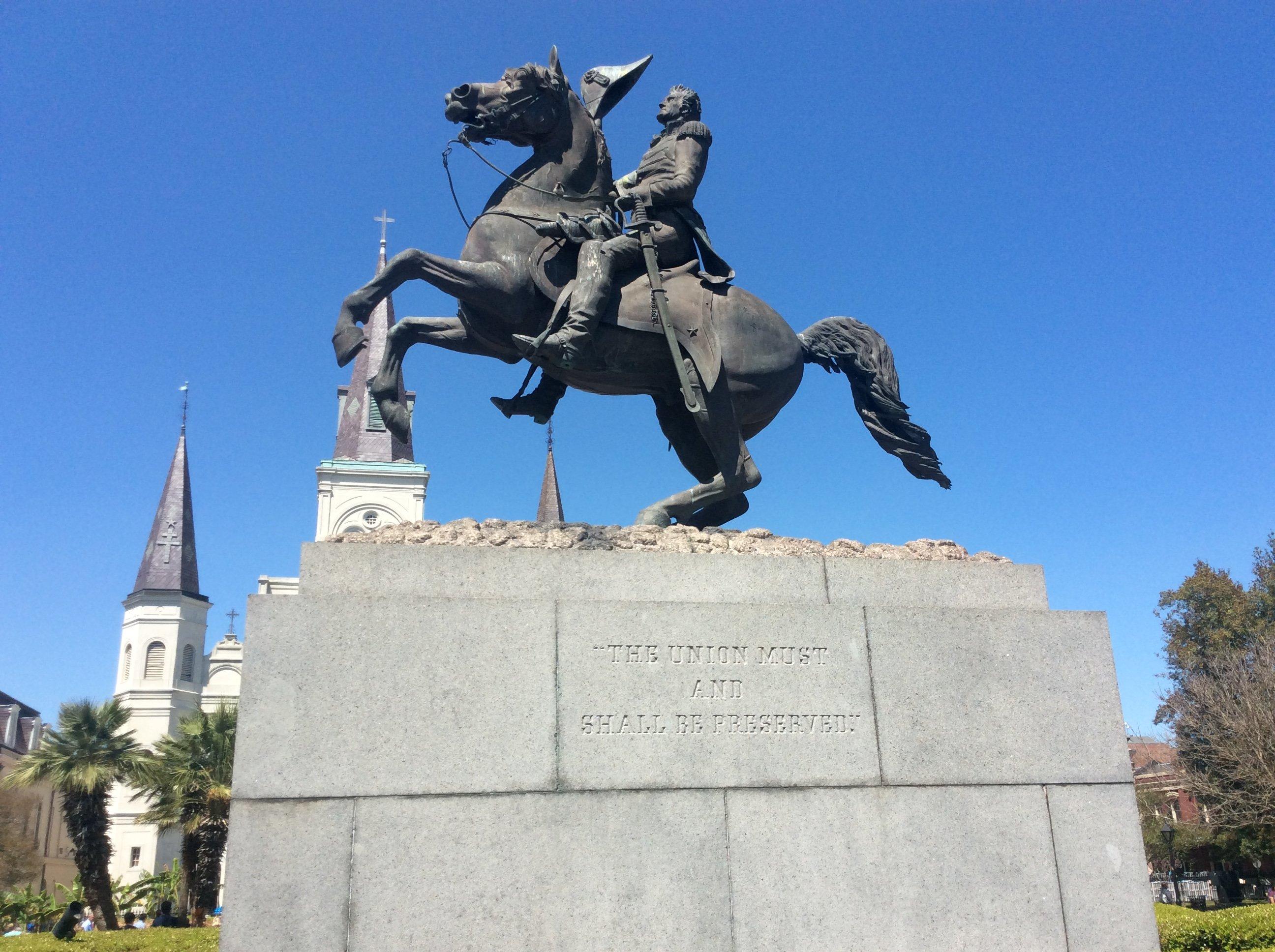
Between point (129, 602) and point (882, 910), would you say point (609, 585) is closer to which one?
point (882, 910)

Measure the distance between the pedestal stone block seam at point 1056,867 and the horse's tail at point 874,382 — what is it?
319cm

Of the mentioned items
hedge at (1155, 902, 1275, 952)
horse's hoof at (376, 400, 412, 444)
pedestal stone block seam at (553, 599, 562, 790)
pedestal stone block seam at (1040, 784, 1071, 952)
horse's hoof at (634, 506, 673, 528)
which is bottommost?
hedge at (1155, 902, 1275, 952)

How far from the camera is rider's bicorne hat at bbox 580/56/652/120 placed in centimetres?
1008

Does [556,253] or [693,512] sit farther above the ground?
[556,253]

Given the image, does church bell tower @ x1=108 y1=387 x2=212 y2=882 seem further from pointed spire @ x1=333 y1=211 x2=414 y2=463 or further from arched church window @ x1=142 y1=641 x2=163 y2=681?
pointed spire @ x1=333 y1=211 x2=414 y2=463

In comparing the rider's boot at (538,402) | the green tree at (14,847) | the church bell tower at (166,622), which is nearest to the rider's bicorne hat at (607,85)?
the rider's boot at (538,402)

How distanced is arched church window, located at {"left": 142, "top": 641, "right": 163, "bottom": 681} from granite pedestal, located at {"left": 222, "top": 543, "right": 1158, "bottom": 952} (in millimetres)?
104895

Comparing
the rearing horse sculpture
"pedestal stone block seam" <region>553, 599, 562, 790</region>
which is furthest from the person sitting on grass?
"pedestal stone block seam" <region>553, 599, 562, 790</region>

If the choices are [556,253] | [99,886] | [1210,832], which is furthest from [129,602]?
[556,253]

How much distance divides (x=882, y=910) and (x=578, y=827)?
1966mm

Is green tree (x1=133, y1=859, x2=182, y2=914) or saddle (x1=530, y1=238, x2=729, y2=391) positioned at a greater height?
saddle (x1=530, y1=238, x2=729, y2=391)

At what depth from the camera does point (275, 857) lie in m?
5.75

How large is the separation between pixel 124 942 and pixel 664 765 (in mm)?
13678

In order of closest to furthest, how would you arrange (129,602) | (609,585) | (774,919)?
(774,919) < (609,585) < (129,602)
